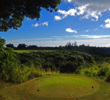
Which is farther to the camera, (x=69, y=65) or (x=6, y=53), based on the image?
(x=69, y=65)

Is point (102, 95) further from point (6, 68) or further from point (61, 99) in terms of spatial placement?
point (6, 68)

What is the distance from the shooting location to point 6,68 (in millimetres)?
4117

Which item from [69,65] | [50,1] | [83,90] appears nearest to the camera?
[83,90]

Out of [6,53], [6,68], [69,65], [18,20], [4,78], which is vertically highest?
[18,20]

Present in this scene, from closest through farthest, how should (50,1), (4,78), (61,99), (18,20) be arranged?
(61,99), (4,78), (50,1), (18,20)

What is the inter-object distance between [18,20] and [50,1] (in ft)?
8.15

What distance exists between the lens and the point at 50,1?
4.11 m

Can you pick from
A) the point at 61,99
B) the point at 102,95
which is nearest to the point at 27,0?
the point at 61,99

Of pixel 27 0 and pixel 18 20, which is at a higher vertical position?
pixel 27 0

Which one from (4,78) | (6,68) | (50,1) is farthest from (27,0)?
(4,78)

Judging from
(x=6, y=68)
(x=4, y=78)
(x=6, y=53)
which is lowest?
(x=4, y=78)

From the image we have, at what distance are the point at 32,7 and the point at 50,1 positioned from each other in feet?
2.63

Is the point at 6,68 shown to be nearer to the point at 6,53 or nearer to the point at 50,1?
the point at 6,53

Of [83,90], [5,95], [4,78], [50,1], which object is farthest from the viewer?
[50,1]
